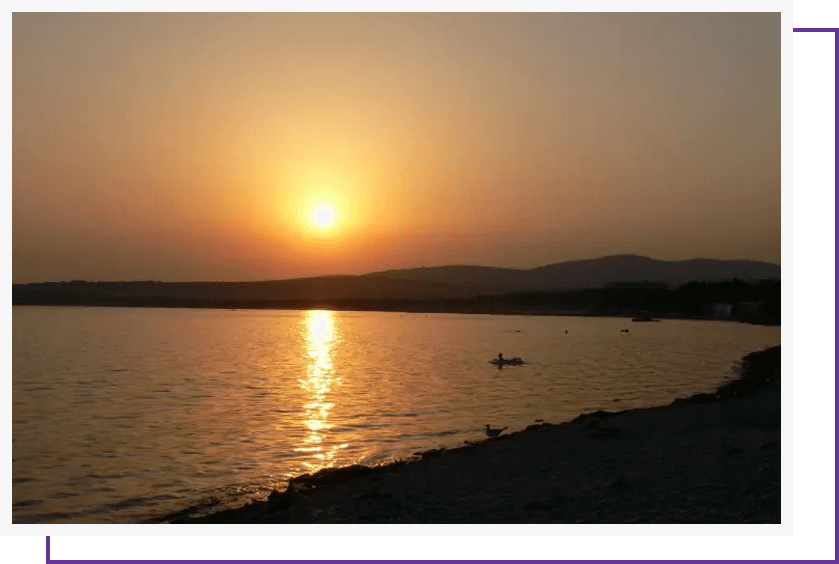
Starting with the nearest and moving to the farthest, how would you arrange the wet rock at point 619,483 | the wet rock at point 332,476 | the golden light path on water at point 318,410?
the wet rock at point 619,483 → the wet rock at point 332,476 → the golden light path on water at point 318,410

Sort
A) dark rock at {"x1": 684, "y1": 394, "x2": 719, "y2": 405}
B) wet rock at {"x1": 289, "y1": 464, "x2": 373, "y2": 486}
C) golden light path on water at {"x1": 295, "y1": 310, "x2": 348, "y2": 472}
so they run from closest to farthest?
wet rock at {"x1": 289, "y1": 464, "x2": 373, "y2": 486} → golden light path on water at {"x1": 295, "y1": 310, "x2": 348, "y2": 472} → dark rock at {"x1": 684, "y1": 394, "x2": 719, "y2": 405}

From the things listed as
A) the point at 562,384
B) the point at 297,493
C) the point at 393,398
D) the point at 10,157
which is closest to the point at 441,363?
the point at 562,384

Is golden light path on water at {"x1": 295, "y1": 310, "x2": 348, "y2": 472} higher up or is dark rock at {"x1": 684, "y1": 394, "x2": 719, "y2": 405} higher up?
dark rock at {"x1": 684, "y1": 394, "x2": 719, "y2": 405}

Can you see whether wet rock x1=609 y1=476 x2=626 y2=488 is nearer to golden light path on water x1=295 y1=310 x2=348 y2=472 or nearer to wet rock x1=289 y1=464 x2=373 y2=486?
wet rock x1=289 y1=464 x2=373 y2=486

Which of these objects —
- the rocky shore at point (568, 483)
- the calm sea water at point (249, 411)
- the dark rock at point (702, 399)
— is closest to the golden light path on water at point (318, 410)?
the calm sea water at point (249, 411)

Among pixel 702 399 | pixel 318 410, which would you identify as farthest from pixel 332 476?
pixel 702 399

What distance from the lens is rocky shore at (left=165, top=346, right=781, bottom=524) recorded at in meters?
14.1

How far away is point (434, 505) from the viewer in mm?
15266

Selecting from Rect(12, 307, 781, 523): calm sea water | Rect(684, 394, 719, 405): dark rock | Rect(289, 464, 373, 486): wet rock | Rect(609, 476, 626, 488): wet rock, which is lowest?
Rect(12, 307, 781, 523): calm sea water

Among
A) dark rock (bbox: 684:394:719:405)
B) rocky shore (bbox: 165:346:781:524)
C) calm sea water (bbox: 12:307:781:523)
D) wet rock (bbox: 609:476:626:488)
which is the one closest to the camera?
rocky shore (bbox: 165:346:781:524)

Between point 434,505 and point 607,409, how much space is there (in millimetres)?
19008

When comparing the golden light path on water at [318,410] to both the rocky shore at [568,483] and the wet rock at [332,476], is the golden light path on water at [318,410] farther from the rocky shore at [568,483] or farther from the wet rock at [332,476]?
the rocky shore at [568,483]

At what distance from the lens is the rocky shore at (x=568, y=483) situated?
14141 mm

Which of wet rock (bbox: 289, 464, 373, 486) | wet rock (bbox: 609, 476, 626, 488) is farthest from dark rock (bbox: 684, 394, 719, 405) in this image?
wet rock (bbox: 289, 464, 373, 486)
